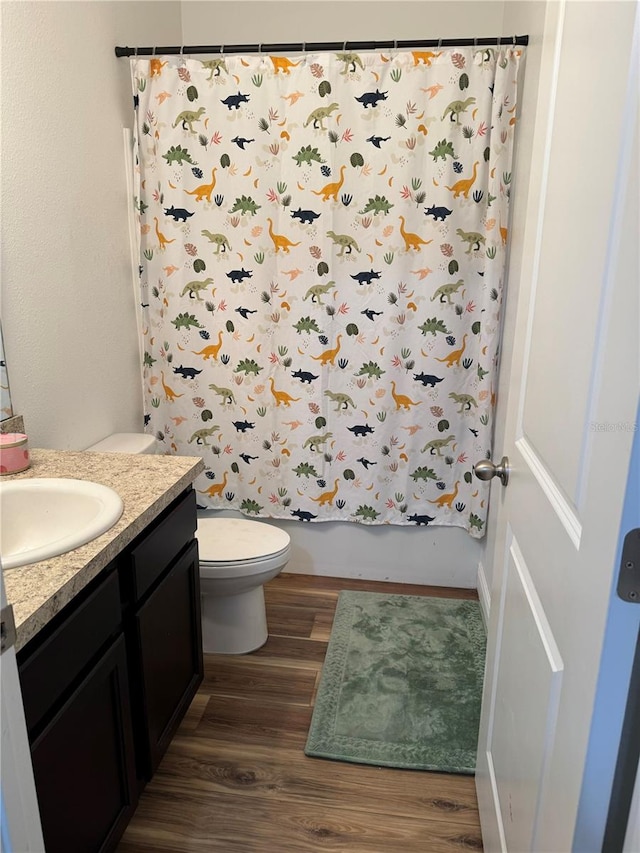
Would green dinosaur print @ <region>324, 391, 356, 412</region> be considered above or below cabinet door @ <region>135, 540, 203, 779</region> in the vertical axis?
above

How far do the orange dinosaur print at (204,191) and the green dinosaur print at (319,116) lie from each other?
0.39 meters

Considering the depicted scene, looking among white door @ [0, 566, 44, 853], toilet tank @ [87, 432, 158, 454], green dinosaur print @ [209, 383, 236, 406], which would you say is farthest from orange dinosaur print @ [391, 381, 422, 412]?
white door @ [0, 566, 44, 853]

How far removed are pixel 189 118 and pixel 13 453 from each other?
57.5 inches

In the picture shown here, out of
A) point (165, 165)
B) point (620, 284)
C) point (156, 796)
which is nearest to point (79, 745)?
point (156, 796)

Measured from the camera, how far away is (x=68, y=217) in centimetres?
198

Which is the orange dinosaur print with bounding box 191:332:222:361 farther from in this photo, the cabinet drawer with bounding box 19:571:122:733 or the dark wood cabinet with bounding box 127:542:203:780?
the cabinet drawer with bounding box 19:571:122:733

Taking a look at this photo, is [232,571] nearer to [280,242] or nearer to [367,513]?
[367,513]

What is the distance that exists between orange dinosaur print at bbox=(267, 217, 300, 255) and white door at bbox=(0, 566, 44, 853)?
6.45 ft

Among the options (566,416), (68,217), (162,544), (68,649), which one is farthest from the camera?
(68,217)

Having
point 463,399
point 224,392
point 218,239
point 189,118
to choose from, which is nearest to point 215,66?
point 189,118

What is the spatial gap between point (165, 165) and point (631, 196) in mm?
2056

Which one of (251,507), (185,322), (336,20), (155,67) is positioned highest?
(336,20)

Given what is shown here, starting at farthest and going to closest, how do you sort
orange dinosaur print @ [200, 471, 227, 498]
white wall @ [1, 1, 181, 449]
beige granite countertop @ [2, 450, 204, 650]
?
→ 1. orange dinosaur print @ [200, 471, 227, 498]
2. white wall @ [1, 1, 181, 449]
3. beige granite countertop @ [2, 450, 204, 650]

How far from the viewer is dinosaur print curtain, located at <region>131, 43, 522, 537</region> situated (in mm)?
2258
